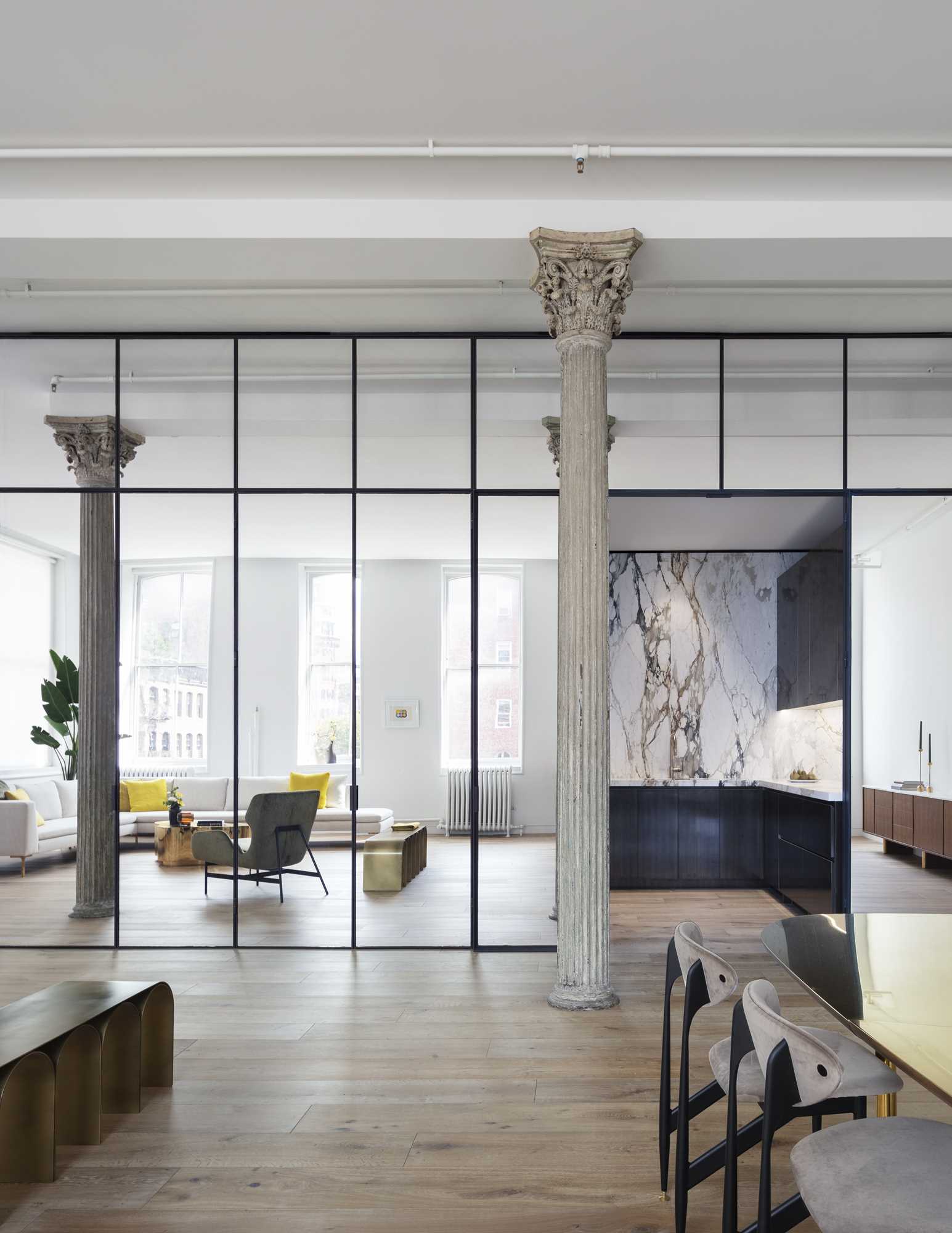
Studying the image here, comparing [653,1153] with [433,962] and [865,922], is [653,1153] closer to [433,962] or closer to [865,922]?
[865,922]

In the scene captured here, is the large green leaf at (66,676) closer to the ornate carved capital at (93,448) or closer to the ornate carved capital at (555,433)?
the ornate carved capital at (93,448)

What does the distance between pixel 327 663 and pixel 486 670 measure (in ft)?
3.27

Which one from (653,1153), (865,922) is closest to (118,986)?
(653,1153)

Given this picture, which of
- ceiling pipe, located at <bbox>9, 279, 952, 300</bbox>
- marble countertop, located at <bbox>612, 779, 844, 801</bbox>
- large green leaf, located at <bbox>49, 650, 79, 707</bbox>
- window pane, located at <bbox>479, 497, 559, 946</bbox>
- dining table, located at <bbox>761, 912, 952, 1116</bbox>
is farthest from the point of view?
large green leaf, located at <bbox>49, 650, 79, 707</bbox>

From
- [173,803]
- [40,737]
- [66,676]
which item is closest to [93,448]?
[173,803]

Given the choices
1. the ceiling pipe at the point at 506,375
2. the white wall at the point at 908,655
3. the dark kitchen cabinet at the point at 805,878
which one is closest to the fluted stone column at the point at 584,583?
the ceiling pipe at the point at 506,375

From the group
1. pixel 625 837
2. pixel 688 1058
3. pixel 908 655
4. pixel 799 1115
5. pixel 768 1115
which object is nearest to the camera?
pixel 768 1115

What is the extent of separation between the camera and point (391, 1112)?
3.85 metres

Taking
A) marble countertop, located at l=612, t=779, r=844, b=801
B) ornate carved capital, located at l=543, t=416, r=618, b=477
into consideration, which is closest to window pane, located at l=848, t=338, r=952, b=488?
ornate carved capital, located at l=543, t=416, r=618, b=477

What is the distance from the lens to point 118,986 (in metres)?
4.13

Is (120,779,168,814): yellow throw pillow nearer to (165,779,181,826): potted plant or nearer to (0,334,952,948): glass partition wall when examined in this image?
(165,779,181,826): potted plant

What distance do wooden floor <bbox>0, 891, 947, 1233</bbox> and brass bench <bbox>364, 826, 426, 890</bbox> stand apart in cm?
71

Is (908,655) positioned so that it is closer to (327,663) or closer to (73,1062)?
(327,663)

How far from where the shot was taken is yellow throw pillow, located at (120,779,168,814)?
24.1 feet
